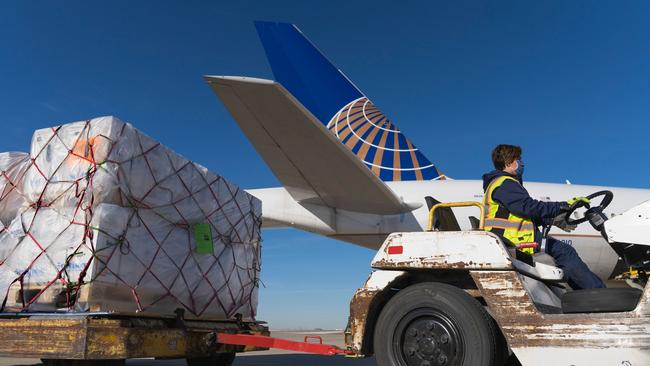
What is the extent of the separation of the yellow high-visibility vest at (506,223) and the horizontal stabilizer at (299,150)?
3.88m

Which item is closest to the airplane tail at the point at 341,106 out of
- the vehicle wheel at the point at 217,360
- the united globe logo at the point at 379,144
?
the united globe logo at the point at 379,144

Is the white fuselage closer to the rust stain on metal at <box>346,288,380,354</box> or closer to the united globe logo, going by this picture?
the united globe logo

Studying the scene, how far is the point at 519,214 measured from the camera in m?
3.82

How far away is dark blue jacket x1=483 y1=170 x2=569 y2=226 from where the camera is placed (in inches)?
146

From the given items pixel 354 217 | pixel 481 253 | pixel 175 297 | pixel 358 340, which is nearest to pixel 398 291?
pixel 358 340

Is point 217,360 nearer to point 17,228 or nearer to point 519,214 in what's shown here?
point 17,228

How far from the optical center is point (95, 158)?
4570 millimetres

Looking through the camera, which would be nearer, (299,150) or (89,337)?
(89,337)

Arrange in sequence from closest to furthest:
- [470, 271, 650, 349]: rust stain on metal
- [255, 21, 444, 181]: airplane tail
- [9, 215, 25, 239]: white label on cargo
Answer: [470, 271, 650, 349]: rust stain on metal < [9, 215, 25, 239]: white label on cargo < [255, 21, 444, 181]: airplane tail

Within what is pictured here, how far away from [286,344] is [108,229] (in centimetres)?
169

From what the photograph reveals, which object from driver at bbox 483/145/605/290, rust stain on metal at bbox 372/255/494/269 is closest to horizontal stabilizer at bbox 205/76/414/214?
driver at bbox 483/145/605/290

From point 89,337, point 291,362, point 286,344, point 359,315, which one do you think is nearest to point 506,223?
point 359,315

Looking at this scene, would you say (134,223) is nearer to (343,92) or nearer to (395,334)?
(395,334)

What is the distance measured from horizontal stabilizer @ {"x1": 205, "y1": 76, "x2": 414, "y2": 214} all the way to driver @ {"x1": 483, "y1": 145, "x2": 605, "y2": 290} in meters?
3.76
